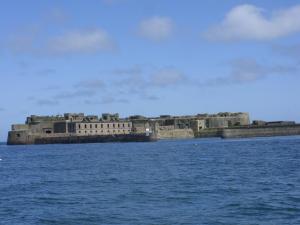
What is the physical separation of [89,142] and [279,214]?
130 m

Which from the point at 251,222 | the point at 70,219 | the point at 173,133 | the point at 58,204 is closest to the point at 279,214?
the point at 251,222

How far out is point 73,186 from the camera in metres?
30.8

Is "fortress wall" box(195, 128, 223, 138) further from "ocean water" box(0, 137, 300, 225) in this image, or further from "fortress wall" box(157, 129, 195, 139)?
"ocean water" box(0, 137, 300, 225)

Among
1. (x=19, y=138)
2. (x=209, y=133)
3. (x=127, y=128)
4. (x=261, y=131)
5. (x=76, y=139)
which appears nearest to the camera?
(x=76, y=139)

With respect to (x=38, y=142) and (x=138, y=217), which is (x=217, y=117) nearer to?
(x=38, y=142)

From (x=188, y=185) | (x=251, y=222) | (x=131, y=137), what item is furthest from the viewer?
(x=131, y=137)

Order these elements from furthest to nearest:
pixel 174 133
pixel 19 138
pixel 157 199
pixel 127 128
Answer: pixel 174 133
pixel 127 128
pixel 19 138
pixel 157 199

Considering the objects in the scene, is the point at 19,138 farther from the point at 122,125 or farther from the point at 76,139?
the point at 122,125


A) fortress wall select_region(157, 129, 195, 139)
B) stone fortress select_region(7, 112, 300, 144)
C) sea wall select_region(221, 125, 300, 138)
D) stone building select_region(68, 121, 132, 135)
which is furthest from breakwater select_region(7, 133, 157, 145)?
sea wall select_region(221, 125, 300, 138)

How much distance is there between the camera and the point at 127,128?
168m

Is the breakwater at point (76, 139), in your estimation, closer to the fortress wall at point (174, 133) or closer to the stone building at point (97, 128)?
the stone building at point (97, 128)

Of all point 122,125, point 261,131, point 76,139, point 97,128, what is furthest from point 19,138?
point 261,131

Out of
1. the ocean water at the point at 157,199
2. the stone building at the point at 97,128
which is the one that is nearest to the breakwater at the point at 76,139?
the stone building at the point at 97,128

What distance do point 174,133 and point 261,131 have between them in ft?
75.8
